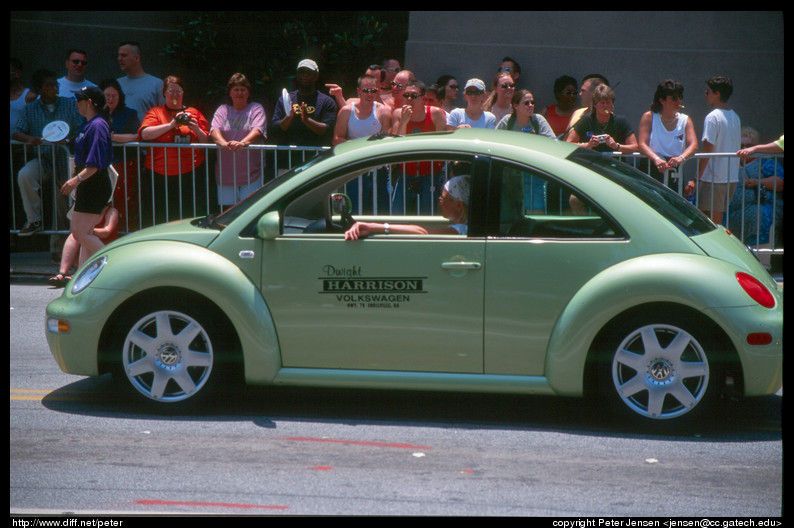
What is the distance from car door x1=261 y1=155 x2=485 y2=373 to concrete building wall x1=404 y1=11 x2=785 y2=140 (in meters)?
9.17

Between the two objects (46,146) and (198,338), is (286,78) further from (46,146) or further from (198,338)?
(198,338)

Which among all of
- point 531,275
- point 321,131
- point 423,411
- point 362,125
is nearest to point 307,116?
point 321,131

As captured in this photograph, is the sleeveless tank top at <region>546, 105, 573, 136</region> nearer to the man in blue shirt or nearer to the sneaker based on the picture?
the man in blue shirt

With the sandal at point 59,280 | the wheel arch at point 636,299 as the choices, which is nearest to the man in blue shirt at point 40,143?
the sandal at point 59,280

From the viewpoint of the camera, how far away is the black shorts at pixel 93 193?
32.8 feet

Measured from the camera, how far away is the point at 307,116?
11.4m

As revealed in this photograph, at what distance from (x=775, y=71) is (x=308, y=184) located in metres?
10.6

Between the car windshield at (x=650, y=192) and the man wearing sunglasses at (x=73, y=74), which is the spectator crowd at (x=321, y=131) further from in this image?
the car windshield at (x=650, y=192)

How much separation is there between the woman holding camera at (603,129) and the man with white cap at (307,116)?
8.87 feet

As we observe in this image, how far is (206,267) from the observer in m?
6.14

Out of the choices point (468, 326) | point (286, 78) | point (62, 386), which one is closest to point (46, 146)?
point (286, 78)

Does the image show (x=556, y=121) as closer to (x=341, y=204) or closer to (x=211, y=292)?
Result: (x=341, y=204)

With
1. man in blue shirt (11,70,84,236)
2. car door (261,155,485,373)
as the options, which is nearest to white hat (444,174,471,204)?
car door (261,155,485,373)
